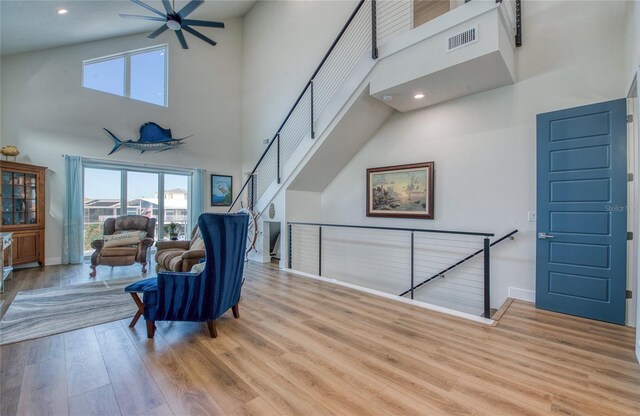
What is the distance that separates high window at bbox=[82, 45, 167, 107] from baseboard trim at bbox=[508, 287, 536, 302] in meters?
8.06

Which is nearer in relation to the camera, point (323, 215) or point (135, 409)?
point (135, 409)

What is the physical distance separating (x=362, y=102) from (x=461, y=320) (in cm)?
316

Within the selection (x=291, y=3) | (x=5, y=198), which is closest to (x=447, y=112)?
(x=291, y=3)

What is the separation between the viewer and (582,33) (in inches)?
125

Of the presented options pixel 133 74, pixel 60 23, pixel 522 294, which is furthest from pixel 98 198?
pixel 522 294

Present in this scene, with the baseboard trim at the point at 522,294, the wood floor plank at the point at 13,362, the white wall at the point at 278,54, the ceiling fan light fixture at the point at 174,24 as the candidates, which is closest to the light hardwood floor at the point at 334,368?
the wood floor plank at the point at 13,362

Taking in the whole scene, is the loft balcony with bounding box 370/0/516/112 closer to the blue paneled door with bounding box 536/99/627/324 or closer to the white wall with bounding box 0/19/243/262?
the blue paneled door with bounding box 536/99/627/324

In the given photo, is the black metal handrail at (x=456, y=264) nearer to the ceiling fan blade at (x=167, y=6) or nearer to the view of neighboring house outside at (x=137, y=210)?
the ceiling fan blade at (x=167, y=6)

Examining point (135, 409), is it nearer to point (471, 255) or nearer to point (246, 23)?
point (471, 255)

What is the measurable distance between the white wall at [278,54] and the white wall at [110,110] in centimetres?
47

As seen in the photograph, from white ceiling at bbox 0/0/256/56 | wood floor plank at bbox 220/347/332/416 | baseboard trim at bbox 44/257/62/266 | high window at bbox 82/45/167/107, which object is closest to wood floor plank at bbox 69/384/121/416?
wood floor plank at bbox 220/347/332/416

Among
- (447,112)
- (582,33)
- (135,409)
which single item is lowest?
(135,409)

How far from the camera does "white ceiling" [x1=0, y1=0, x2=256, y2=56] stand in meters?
4.34

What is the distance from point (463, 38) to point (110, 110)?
6.98 meters
